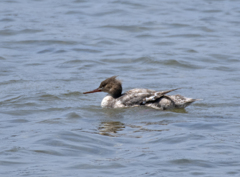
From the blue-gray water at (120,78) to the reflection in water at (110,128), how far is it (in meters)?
0.02

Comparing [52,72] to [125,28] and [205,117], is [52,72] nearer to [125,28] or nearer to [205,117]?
[205,117]

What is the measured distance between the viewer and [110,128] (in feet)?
25.2

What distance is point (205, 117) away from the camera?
8266 millimetres

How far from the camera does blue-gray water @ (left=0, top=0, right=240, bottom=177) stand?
6016 millimetres

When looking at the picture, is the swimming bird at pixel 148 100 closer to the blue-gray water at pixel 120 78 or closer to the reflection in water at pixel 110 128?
the blue-gray water at pixel 120 78

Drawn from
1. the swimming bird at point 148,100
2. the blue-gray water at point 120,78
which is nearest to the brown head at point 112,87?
the swimming bird at point 148,100

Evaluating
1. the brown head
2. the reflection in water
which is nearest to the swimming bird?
the brown head

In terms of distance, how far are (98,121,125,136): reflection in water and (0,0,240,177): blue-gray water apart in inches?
0.7

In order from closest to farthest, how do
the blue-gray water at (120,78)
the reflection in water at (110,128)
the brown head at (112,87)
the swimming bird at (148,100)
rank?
1. the blue-gray water at (120,78)
2. the reflection in water at (110,128)
3. the swimming bird at (148,100)
4. the brown head at (112,87)

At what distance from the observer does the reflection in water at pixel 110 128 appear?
737 centimetres

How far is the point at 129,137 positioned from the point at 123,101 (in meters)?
2.08

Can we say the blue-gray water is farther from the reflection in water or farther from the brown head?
the brown head

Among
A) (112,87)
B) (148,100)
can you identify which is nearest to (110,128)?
(148,100)

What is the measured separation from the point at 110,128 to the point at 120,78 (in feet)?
12.0
